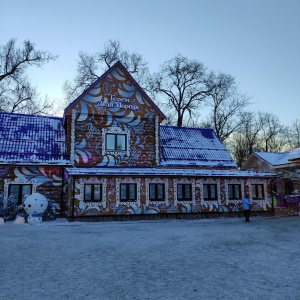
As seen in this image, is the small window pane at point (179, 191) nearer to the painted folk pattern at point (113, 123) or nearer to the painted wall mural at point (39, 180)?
the painted folk pattern at point (113, 123)

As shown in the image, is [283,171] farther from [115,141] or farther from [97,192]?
[97,192]

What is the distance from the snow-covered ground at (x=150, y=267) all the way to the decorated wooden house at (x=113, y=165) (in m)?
6.67

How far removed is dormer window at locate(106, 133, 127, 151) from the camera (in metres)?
20.6

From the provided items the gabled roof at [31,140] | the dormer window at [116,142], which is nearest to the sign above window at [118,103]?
the dormer window at [116,142]

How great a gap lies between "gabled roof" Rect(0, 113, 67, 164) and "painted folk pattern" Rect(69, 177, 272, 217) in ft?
11.9

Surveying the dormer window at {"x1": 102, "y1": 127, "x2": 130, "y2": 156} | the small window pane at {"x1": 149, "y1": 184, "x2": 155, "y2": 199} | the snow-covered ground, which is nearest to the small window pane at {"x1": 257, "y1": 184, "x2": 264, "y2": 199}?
the small window pane at {"x1": 149, "y1": 184, "x2": 155, "y2": 199}

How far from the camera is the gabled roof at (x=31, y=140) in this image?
739 inches

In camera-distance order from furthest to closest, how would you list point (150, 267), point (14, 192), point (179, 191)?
point (179, 191) < point (14, 192) < point (150, 267)

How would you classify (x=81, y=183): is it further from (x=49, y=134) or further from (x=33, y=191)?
(x=49, y=134)

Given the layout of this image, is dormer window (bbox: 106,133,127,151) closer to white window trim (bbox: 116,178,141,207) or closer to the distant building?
white window trim (bbox: 116,178,141,207)

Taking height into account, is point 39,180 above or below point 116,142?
below

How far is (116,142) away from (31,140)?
228 inches

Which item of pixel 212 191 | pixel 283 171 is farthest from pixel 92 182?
pixel 283 171

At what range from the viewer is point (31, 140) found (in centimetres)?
2030
